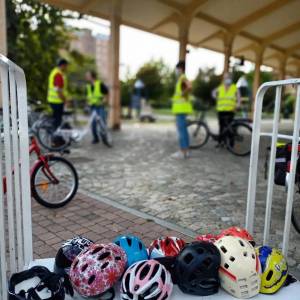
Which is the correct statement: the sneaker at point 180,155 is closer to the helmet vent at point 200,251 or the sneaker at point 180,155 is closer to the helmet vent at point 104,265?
the helmet vent at point 200,251

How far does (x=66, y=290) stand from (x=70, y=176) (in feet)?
8.43

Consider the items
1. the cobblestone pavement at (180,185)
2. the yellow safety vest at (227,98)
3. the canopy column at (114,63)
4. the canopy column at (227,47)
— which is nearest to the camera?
the cobblestone pavement at (180,185)

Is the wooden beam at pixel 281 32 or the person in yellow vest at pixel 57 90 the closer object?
the person in yellow vest at pixel 57 90

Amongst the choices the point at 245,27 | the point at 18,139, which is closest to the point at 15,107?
the point at 18,139

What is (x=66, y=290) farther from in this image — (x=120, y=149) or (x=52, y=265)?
(x=120, y=149)

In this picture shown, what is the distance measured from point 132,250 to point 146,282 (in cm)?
42

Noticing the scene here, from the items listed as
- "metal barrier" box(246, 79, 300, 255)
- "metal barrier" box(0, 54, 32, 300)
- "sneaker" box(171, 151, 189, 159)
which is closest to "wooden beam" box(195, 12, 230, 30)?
"sneaker" box(171, 151, 189, 159)

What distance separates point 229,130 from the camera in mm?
8562

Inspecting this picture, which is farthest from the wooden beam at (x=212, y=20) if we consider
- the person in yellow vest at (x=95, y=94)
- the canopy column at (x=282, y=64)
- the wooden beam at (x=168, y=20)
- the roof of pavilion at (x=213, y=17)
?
the canopy column at (x=282, y=64)

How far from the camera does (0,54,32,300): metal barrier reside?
7.18 ft

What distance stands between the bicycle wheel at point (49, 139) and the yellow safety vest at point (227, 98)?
3.80 m

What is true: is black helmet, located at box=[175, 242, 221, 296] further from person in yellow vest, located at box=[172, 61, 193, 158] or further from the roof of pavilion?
the roof of pavilion

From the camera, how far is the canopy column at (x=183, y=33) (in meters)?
11.8

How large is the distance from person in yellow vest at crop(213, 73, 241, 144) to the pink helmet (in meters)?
6.84
